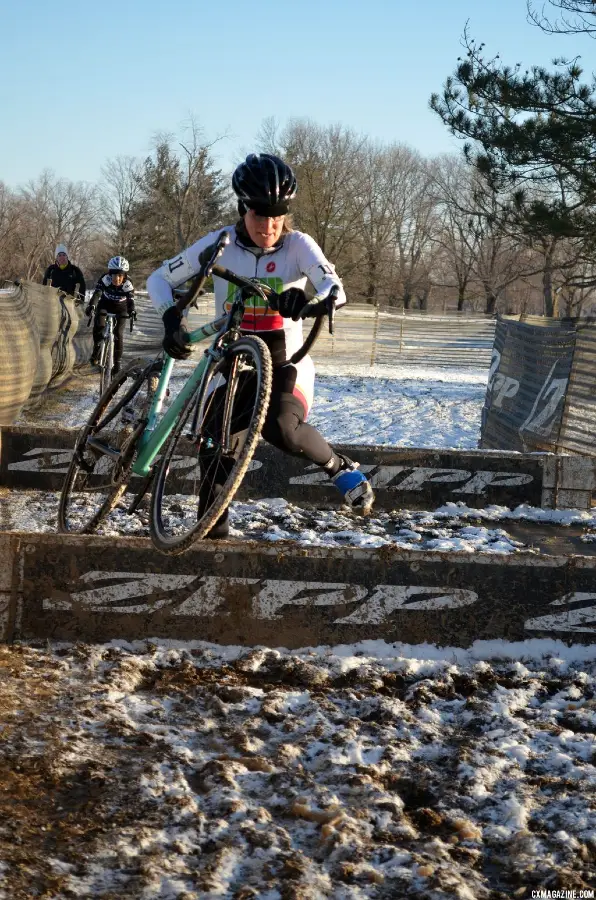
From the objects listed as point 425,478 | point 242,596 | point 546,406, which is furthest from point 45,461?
point 546,406

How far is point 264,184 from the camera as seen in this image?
504 cm

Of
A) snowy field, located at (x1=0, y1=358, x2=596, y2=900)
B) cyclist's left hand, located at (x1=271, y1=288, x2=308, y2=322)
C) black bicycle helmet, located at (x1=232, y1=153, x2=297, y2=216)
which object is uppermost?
black bicycle helmet, located at (x1=232, y1=153, x2=297, y2=216)

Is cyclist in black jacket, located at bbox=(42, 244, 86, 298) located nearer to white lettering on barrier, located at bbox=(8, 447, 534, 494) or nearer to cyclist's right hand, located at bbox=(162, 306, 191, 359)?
white lettering on barrier, located at bbox=(8, 447, 534, 494)

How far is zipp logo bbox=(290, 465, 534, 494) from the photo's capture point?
27.9 ft

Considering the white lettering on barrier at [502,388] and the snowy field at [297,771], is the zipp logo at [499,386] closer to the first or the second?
the white lettering on barrier at [502,388]

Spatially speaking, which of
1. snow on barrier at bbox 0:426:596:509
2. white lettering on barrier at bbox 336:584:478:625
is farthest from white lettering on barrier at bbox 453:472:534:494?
white lettering on barrier at bbox 336:584:478:625

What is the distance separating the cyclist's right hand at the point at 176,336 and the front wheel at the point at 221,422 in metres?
0.18

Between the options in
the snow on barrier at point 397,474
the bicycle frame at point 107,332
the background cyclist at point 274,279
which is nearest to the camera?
the background cyclist at point 274,279

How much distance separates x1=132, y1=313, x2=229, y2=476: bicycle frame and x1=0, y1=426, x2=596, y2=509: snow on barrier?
294 cm

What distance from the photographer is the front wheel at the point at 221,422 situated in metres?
4.77

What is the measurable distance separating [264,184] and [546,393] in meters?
7.16

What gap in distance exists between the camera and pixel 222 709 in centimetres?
407

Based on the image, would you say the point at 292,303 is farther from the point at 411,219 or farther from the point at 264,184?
the point at 411,219

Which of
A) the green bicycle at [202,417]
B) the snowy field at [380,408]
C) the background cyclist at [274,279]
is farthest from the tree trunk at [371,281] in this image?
the background cyclist at [274,279]
